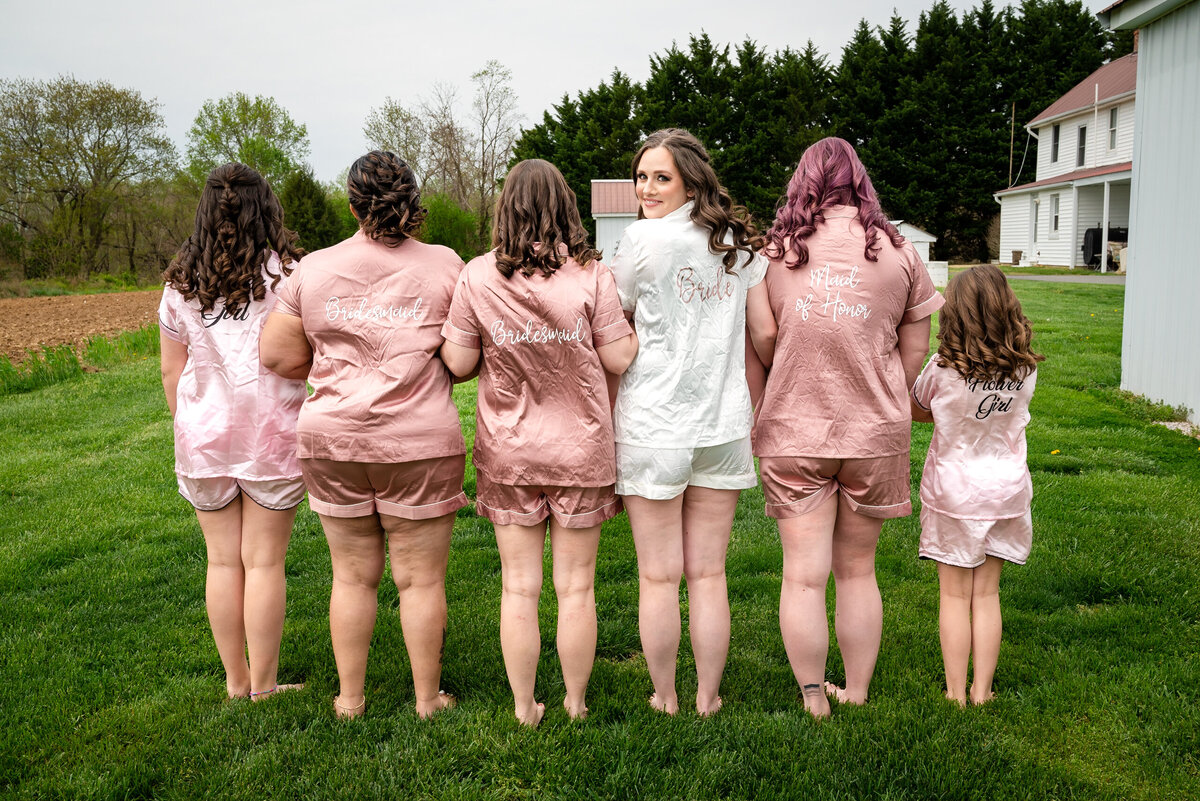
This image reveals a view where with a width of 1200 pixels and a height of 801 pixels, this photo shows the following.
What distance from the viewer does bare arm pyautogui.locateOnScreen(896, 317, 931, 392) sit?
3.14 meters

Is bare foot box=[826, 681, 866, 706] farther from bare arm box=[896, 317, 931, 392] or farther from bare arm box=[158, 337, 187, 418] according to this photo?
bare arm box=[158, 337, 187, 418]

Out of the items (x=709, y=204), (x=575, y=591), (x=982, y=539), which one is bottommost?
(x=575, y=591)

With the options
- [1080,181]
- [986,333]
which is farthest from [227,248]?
[1080,181]

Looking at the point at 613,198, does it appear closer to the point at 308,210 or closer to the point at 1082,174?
the point at 308,210

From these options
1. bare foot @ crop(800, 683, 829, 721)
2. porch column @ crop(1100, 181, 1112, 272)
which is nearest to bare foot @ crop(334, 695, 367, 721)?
bare foot @ crop(800, 683, 829, 721)

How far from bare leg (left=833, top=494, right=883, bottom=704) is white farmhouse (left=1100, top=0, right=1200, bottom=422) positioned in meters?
5.88

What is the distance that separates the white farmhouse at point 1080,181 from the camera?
27.5 meters

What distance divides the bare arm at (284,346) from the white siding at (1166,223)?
7431 millimetres

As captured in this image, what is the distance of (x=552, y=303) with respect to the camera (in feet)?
9.23

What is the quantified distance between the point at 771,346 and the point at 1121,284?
67.3 ft

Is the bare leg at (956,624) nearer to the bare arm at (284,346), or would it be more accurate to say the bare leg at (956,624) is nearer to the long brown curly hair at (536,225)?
the long brown curly hair at (536,225)

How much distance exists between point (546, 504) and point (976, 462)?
161 cm

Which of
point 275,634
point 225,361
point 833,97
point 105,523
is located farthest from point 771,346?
point 833,97

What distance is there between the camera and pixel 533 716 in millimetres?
3088
